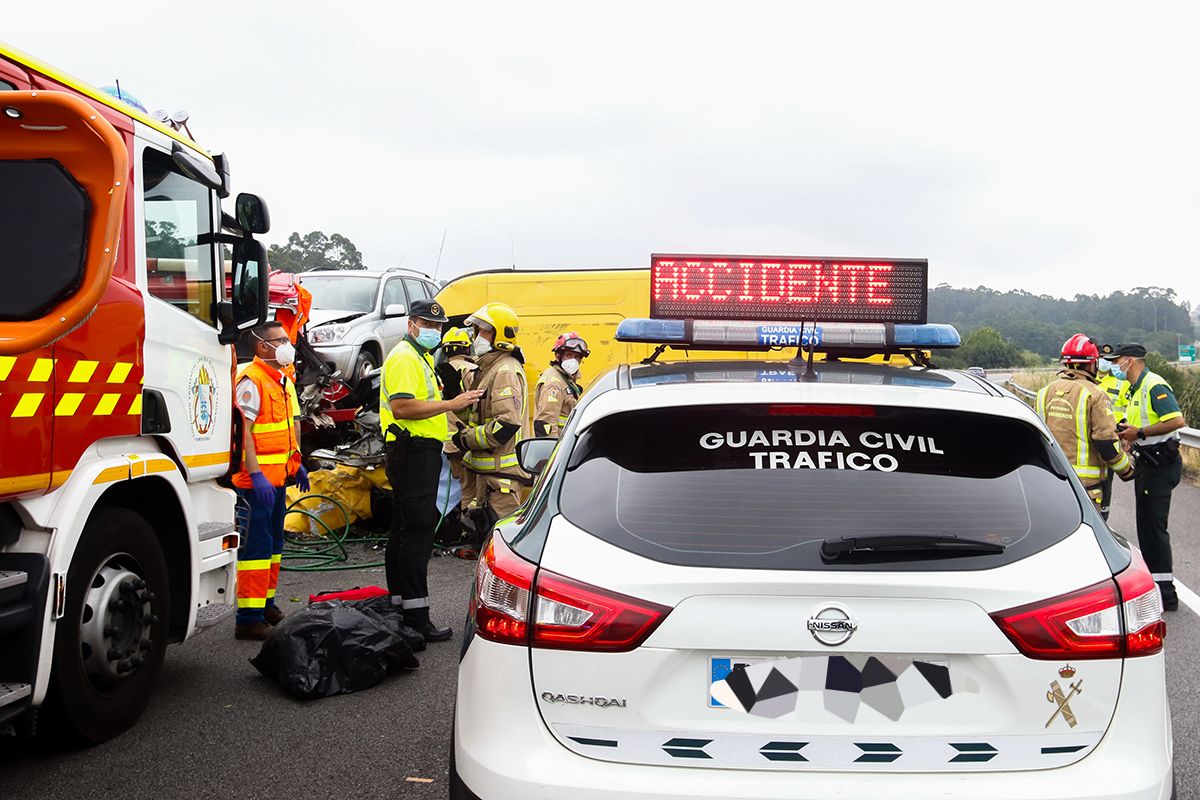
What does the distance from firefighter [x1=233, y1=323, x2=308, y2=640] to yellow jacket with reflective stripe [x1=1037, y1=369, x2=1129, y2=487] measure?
5386 mm

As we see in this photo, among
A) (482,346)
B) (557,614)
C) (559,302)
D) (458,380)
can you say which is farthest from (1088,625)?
(559,302)

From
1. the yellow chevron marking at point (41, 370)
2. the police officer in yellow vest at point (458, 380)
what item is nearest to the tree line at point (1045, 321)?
the police officer in yellow vest at point (458, 380)

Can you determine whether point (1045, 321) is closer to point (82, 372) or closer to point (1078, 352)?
point (1078, 352)

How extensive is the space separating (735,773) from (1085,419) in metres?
6.41

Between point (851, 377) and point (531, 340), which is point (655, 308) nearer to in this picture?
point (851, 377)

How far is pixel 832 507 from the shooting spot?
269cm

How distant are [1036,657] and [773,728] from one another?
2.02ft

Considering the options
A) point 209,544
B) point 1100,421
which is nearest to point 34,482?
point 209,544

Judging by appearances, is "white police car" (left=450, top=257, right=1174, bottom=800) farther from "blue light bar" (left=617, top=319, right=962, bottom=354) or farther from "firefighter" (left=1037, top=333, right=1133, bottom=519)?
"firefighter" (left=1037, top=333, right=1133, bottom=519)

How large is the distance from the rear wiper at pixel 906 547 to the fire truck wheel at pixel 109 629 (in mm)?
3106

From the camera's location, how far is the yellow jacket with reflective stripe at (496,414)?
881cm

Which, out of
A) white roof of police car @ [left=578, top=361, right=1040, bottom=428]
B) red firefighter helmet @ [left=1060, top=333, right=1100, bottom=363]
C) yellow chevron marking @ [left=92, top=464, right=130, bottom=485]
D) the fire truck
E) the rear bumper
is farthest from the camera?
red firefighter helmet @ [left=1060, top=333, right=1100, bottom=363]

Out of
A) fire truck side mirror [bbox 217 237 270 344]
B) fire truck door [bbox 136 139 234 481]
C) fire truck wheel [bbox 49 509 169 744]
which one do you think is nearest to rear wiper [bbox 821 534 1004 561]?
fire truck wheel [bbox 49 509 169 744]

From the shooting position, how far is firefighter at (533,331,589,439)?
9.82m
